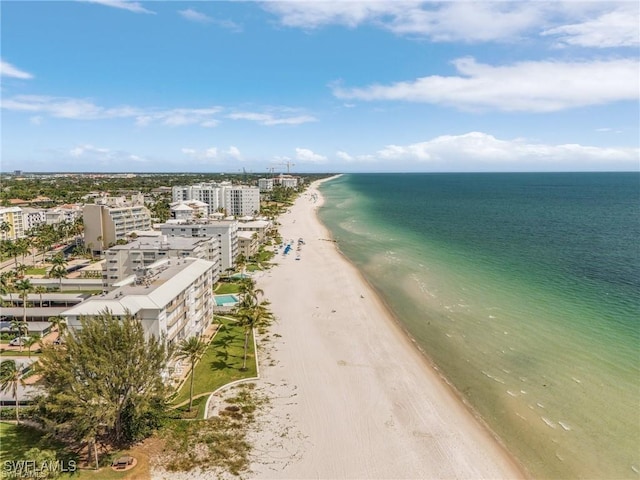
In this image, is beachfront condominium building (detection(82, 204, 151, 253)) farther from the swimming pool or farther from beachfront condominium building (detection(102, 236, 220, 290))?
the swimming pool

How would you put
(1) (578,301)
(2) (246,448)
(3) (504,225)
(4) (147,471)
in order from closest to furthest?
(4) (147,471) < (2) (246,448) < (1) (578,301) < (3) (504,225)

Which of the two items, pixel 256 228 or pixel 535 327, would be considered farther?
pixel 256 228

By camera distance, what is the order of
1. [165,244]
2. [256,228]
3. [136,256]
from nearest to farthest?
[136,256], [165,244], [256,228]

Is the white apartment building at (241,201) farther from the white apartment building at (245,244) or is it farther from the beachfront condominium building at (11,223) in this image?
the white apartment building at (245,244)

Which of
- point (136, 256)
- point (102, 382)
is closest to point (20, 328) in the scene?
point (136, 256)

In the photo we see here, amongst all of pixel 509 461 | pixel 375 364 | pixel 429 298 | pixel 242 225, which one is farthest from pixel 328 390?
pixel 242 225

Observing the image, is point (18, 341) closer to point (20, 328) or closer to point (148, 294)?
point (20, 328)

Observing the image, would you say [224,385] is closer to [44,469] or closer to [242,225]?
[44,469]

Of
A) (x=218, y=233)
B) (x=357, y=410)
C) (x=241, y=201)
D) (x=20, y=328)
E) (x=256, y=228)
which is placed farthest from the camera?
(x=241, y=201)
